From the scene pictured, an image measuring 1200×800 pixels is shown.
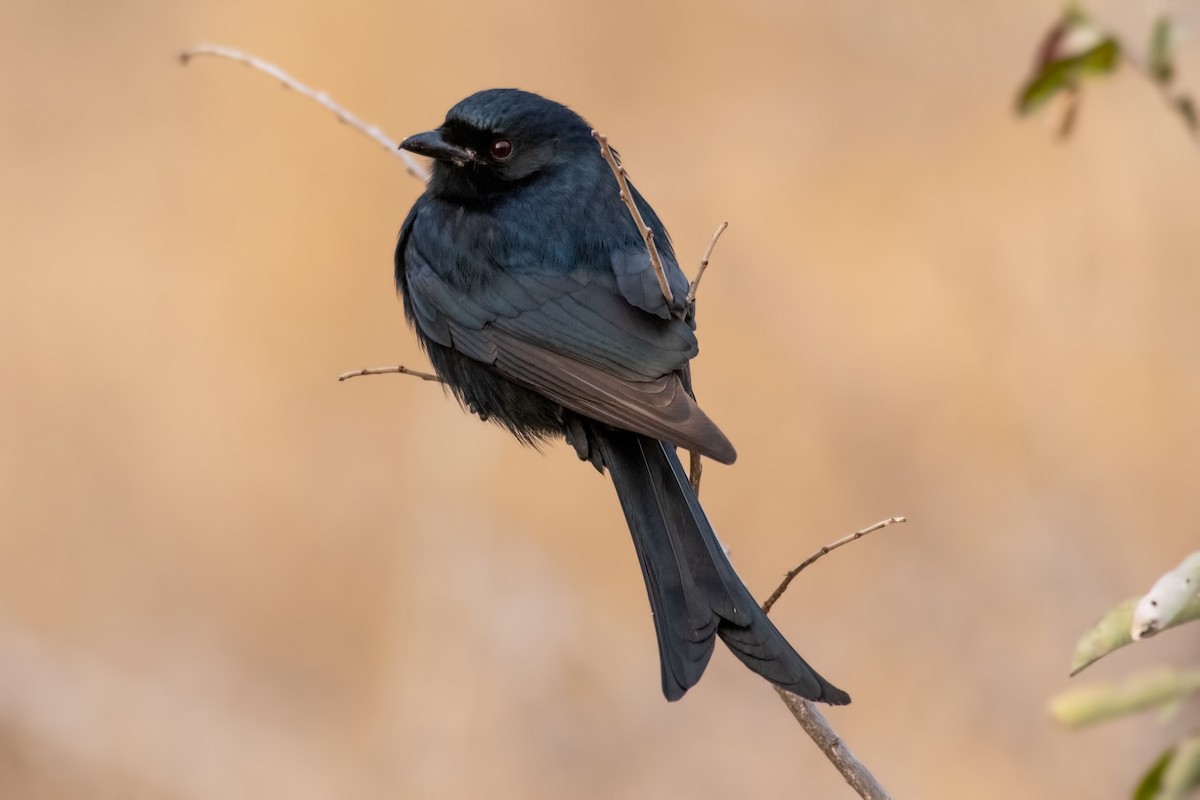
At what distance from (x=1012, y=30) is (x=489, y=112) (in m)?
3.15

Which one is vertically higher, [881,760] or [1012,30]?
[1012,30]

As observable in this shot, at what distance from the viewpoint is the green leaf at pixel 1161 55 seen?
125 centimetres

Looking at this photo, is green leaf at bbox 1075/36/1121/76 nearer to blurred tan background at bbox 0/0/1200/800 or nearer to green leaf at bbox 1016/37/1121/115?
green leaf at bbox 1016/37/1121/115

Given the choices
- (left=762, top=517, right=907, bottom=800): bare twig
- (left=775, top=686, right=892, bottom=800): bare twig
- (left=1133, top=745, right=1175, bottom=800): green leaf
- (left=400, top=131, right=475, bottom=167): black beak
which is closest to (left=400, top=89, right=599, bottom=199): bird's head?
(left=400, top=131, right=475, bottom=167): black beak

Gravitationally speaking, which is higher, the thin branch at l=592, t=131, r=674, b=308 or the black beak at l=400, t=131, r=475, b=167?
the black beak at l=400, t=131, r=475, b=167

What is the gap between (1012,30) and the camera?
586 centimetres

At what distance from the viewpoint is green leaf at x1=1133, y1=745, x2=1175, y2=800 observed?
1.28 m

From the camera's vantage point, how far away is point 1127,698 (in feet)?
3.79

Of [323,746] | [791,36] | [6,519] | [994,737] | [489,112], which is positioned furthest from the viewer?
[791,36]

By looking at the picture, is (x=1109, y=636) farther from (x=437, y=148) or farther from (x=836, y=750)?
(x=437, y=148)

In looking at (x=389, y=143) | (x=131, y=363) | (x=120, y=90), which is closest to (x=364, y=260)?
(x=131, y=363)

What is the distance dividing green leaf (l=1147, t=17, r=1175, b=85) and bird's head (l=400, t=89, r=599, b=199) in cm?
252

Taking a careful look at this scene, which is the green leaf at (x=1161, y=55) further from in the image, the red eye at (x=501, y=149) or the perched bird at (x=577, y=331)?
the red eye at (x=501, y=149)

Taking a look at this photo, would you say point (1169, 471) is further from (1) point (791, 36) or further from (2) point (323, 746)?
(2) point (323, 746)
